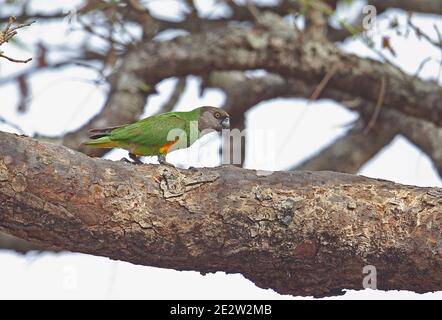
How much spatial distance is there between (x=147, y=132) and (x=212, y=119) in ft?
2.30

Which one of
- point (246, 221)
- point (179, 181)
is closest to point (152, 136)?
Answer: point (179, 181)

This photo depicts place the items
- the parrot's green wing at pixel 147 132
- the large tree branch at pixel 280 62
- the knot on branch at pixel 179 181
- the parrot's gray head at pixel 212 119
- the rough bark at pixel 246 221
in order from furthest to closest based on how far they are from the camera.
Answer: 1. the large tree branch at pixel 280 62
2. the parrot's gray head at pixel 212 119
3. the parrot's green wing at pixel 147 132
4. the knot on branch at pixel 179 181
5. the rough bark at pixel 246 221

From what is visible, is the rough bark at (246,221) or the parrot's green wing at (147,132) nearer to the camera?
the rough bark at (246,221)

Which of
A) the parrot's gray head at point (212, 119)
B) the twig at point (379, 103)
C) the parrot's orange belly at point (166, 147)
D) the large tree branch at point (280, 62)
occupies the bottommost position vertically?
the parrot's orange belly at point (166, 147)

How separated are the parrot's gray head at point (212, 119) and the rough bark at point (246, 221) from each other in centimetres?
106

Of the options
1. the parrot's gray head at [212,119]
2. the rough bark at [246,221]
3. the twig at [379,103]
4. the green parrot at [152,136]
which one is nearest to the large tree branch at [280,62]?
the twig at [379,103]

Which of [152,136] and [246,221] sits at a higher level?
[152,136]

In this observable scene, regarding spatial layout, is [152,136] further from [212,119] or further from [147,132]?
[212,119]

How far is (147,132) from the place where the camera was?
13.6 feet

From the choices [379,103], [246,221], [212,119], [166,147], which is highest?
[379,103]

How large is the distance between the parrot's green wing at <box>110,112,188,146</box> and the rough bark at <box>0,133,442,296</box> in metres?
0.59

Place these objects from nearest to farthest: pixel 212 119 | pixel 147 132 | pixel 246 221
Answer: pixel 246 221, pixel 147 132, pixel 212 119

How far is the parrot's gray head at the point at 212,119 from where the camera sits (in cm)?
468

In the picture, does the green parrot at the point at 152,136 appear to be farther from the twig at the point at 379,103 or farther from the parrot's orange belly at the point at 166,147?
the twig at the point at 379,103
